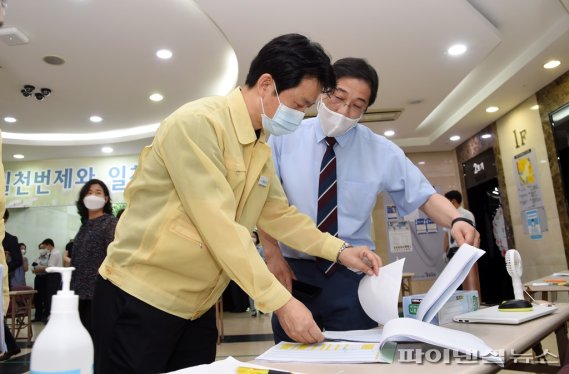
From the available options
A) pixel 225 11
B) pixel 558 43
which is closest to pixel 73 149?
pixel 225 11

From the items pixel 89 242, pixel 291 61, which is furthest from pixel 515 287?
pixel 89 242

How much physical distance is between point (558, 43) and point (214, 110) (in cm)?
455

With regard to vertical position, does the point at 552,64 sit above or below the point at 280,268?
above

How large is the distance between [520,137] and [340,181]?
5568mm

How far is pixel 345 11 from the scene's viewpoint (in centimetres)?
376

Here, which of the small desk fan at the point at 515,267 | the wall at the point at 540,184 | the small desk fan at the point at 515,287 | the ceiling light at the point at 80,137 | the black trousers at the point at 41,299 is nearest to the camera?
the small desk fan at the point at 515,287

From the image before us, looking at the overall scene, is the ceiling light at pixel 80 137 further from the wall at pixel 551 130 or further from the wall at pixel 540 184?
the wall at pixel 551 130

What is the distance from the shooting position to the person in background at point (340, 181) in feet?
4.30

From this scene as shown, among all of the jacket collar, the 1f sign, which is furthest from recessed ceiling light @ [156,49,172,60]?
the 1f sign

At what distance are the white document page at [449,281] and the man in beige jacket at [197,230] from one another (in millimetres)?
173

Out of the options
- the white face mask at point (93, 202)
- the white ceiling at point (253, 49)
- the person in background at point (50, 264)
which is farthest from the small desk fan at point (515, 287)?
the person in background at point (50, 264)

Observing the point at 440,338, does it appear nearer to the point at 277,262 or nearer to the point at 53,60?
the point at 277,262

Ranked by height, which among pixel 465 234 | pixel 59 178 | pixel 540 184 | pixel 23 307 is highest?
pixel 59 178

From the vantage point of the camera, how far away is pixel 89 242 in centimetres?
283
